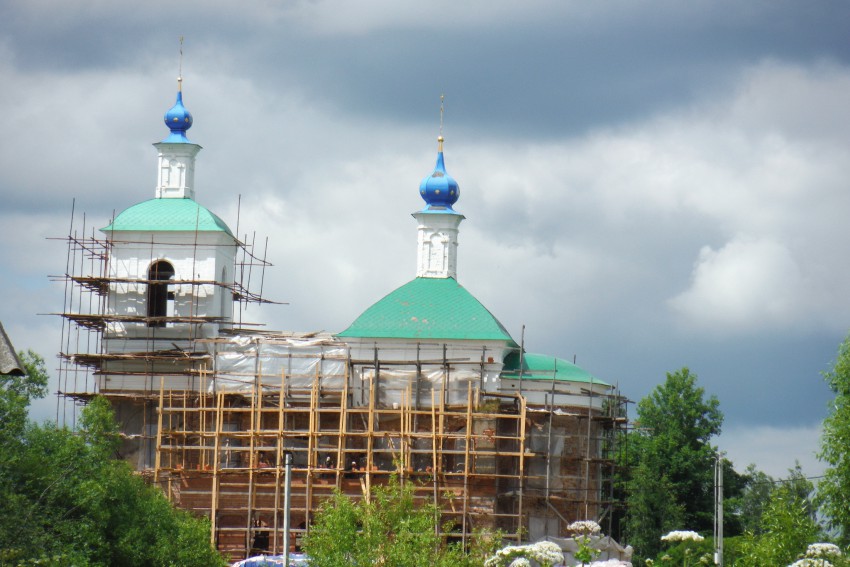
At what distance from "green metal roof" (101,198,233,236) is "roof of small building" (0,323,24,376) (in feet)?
Answer: 87.9

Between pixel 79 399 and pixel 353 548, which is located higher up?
pixel 79 399

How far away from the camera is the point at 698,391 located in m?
52.3

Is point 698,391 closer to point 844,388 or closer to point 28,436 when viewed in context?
point 844,388

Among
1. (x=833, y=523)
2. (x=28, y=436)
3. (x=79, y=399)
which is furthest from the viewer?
(x=79, y=399)

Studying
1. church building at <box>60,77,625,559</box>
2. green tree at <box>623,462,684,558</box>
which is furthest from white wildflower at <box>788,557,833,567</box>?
green tree at <box>623,462,684,558</box>

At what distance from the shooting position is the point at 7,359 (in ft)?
52.3

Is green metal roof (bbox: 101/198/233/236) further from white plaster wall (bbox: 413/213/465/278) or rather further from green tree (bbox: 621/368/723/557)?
green tree (bbox: 621/368/723/557)

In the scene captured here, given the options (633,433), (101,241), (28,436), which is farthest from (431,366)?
(633,433)

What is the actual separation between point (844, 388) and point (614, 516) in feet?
48.3

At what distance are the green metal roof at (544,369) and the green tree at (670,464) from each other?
24.7 feet

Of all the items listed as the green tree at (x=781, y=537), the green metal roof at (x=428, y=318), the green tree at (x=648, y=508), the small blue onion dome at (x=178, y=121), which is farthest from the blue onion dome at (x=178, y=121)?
the green tree at (x=781, y=537)

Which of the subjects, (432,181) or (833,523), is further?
(432,181)

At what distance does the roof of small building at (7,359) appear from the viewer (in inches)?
625

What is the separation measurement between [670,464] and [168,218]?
17.5m
